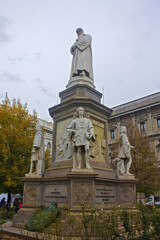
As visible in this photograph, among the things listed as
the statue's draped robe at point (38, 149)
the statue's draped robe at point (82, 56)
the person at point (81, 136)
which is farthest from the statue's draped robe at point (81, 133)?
the statue's draped robe at point (82, 56)

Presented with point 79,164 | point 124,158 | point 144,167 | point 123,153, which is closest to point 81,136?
point 79,164

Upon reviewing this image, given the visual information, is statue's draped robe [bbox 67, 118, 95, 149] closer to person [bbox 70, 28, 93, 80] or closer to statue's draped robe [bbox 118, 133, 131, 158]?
statue's draped robe [bbox 118, 133, 131, 158]

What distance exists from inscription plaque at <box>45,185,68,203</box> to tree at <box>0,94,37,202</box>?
9393mm

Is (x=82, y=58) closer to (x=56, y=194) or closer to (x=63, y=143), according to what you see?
(x=63, y=143)

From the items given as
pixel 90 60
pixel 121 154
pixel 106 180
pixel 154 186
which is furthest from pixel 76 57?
pixel 154 186

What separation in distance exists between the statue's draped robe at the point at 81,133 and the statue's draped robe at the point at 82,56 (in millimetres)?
4116

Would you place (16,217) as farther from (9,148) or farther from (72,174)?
(9,148)

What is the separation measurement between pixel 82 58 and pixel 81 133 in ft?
17.8

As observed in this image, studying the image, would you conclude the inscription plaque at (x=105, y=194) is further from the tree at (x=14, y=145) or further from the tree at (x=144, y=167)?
the tree at (x=144, y=167)

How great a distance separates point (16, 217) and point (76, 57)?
8.86 meters

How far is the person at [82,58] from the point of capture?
40.9 feet

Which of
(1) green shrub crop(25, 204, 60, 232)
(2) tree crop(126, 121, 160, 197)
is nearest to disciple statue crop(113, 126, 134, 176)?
(1) green shrub crop(25, 204, 60, 232)

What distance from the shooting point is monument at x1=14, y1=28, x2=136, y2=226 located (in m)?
8.24

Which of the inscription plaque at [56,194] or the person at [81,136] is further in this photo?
the person at [81,136]
